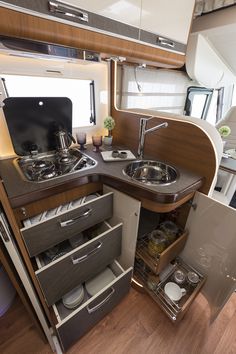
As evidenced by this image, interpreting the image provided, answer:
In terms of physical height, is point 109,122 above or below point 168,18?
below

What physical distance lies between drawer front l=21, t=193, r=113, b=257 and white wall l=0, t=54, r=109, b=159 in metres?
0.65

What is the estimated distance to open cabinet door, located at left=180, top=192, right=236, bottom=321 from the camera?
85cm

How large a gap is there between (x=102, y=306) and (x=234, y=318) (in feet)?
2.97

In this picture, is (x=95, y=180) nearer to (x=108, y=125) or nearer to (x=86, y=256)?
(x=86, y=256)

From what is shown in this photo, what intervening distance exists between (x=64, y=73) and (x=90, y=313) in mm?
1496

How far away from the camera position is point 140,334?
1.02 metres

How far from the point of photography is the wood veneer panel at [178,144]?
91 centimetres

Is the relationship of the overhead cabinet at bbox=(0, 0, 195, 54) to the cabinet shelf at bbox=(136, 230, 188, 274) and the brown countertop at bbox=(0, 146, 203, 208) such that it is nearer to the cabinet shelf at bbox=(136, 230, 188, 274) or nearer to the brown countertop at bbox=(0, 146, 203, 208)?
the brown countertop at bbox=(0, 146, 203, 208)

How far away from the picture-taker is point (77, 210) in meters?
0.85

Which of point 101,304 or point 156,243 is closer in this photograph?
point 101,304

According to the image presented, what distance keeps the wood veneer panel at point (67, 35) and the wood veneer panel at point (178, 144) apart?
1.25 ft

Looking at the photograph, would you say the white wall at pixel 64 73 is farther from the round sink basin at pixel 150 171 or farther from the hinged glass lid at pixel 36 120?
the round sink basin at pixel 150 171

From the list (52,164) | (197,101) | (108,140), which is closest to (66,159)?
(52,164)

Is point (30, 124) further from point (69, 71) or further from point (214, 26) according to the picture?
point (214, 26)
